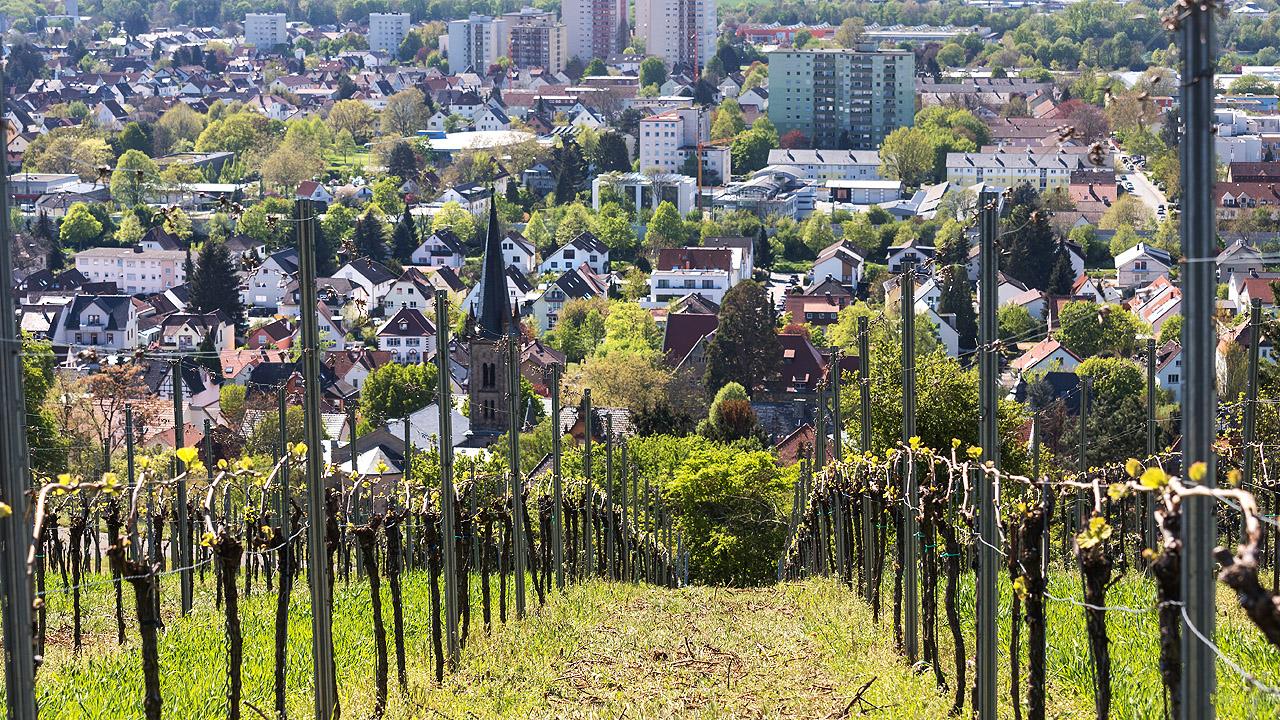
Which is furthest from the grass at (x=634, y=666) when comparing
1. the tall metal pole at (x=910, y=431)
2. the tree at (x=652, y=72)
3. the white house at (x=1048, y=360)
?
the tree at (x=652, y=72)

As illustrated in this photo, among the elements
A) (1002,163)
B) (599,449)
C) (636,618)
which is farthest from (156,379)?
(1002,163)

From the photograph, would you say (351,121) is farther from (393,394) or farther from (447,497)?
(447,497)

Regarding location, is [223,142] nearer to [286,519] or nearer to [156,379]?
[156,379]

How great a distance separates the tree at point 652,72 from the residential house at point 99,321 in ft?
335

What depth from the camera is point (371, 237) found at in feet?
315

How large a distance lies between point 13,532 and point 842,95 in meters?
137

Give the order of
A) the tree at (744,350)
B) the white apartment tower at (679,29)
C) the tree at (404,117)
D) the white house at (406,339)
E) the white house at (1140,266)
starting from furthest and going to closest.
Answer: the white apartment tower at (679,29)
the tree at (404,117)
the white house at (1140,266)
the white house at (406,339)
the tree at (744,350)

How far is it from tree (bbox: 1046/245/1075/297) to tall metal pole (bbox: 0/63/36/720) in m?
71.8

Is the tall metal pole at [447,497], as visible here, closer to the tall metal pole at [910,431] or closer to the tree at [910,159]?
the tall metal pole at [910,431]

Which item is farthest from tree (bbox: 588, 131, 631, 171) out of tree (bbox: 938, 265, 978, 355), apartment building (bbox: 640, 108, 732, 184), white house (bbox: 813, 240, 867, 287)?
tree (bbox: 938, 265, 978, 355)

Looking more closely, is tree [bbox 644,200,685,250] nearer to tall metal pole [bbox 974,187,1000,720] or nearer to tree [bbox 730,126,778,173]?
tree [bbox 730,126,778,173]

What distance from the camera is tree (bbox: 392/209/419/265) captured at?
9706 cm

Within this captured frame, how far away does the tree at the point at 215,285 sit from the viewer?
75500 millimetres

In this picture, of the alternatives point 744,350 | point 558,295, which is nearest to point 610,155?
point 558,295
